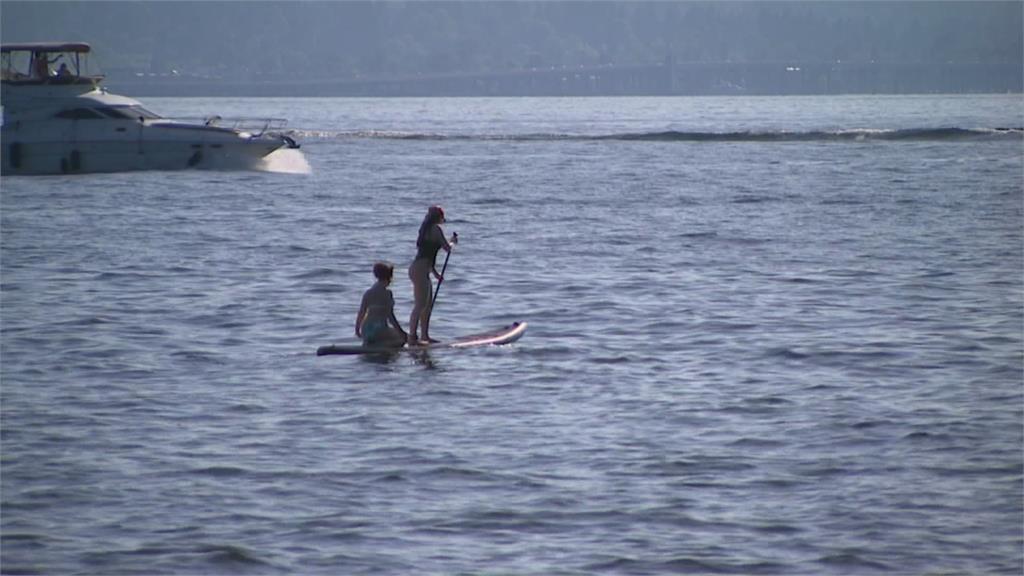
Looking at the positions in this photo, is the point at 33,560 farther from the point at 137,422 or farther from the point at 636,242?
the point at 636,242

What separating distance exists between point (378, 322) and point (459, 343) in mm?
1207

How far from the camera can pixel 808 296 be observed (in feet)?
Answer: 88.6

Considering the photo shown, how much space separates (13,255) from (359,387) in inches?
716

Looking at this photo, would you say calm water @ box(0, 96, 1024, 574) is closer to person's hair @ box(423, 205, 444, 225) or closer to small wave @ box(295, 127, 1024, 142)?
person's hair @ box(423, 205, 444, 225)

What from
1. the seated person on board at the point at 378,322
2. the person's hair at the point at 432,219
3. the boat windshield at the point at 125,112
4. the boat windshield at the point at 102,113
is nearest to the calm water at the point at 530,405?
the seated person on board at the point at 378,322

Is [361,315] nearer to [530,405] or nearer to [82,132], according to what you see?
[530,405]

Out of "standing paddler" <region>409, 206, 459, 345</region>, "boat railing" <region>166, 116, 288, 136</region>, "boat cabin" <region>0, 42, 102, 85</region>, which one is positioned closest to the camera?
"standing paddler" <region>409, 206, 459, 345</region>

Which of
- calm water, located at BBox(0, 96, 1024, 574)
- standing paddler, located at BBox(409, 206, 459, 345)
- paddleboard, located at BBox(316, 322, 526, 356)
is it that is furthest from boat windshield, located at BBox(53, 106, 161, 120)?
standing paddler, located at BBox(409, 206, 459, 345)

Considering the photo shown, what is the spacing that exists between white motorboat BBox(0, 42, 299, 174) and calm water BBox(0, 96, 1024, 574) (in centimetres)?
1463

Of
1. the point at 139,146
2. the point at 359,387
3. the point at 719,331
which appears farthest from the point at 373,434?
the point at 139,146

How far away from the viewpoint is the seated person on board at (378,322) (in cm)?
2053

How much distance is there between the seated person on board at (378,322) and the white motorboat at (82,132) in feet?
112

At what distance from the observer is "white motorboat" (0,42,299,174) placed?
53.9 m

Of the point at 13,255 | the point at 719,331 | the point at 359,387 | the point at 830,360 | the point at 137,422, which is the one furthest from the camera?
the point at 13,255
